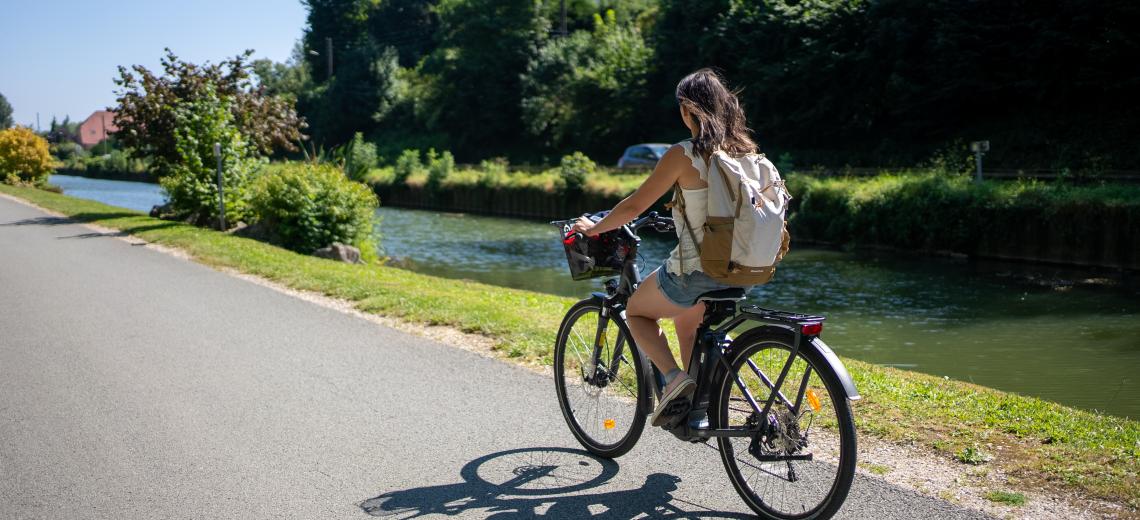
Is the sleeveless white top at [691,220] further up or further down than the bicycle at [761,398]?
further up

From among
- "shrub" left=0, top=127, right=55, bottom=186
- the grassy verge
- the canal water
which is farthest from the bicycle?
"shrub" left=0, top=127, right=55, bottom=186

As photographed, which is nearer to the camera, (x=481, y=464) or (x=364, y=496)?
(x=364, y=496)

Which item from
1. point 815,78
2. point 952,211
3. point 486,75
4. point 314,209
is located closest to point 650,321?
point 314,209

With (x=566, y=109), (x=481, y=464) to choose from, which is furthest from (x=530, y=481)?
(x=566, y=109)

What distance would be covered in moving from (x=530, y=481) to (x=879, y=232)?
20355 mm

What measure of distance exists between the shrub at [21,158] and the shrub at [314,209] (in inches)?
1301

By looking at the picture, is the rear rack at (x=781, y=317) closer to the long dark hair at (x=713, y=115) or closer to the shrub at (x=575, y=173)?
the long dark hair at (x=713, y=115)

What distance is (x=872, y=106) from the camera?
37375 millimetres

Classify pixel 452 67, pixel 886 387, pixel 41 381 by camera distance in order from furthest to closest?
pixel 452 67, pixel 41 381, pixel 886 387

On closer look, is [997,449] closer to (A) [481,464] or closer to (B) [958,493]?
(B) [958,493]

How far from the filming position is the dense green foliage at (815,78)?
30.0 meters

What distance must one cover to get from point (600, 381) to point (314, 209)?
580 inches

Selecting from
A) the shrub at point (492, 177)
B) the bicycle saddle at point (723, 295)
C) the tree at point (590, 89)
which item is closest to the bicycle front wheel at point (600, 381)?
the bicycle saddle at point (723, 295)

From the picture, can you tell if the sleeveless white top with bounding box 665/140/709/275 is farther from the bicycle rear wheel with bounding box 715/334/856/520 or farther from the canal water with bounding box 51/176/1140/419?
the canal water with bounding box 51/176/1140/419
